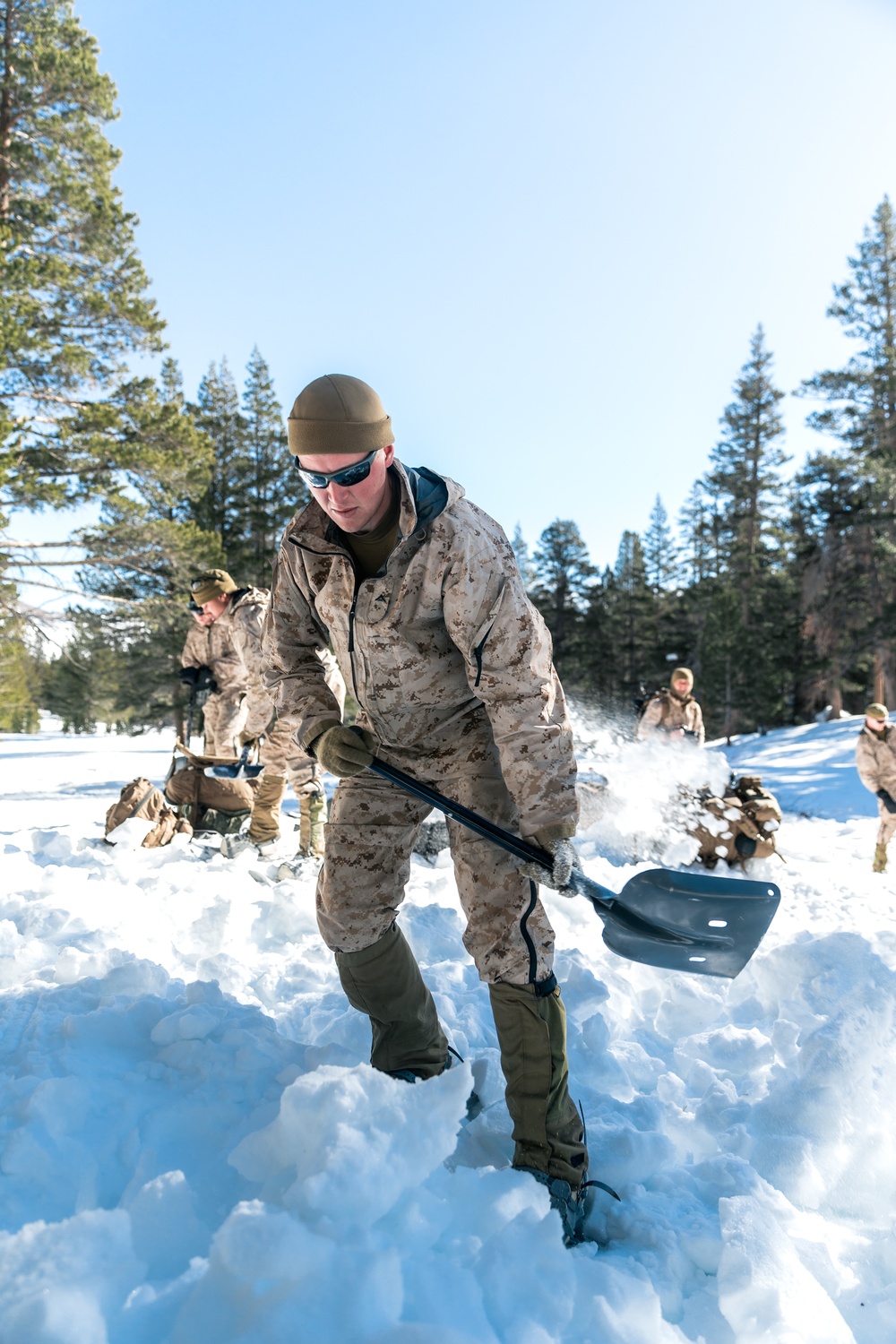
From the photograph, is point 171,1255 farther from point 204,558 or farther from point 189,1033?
point 204,558

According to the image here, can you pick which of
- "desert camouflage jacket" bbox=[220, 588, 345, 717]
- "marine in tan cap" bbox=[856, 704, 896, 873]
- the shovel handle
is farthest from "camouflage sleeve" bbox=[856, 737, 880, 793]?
the shovel handle

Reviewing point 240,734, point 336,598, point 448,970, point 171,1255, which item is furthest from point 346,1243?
point 240,734

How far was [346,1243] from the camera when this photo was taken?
1.54 metres

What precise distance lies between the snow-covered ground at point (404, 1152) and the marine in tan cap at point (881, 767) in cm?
594

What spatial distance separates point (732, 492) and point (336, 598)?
39240 millimetres

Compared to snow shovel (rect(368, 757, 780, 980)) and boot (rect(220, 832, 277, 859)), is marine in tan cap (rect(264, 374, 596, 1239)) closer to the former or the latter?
snow shovel (rect(368, 757, 780, 980))

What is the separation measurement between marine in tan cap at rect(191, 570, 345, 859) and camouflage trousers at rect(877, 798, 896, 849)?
6503 mm

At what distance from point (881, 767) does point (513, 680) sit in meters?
8.60

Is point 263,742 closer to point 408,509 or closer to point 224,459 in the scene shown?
point 408,509

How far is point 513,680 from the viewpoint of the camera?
2074mm

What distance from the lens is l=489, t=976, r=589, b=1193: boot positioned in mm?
1992

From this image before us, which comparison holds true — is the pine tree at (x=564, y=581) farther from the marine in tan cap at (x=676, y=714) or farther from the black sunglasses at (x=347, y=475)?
the black sunglasses at (x=347, y=475)

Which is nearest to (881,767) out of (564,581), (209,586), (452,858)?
(209,586)

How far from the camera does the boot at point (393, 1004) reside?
233 centimetres
